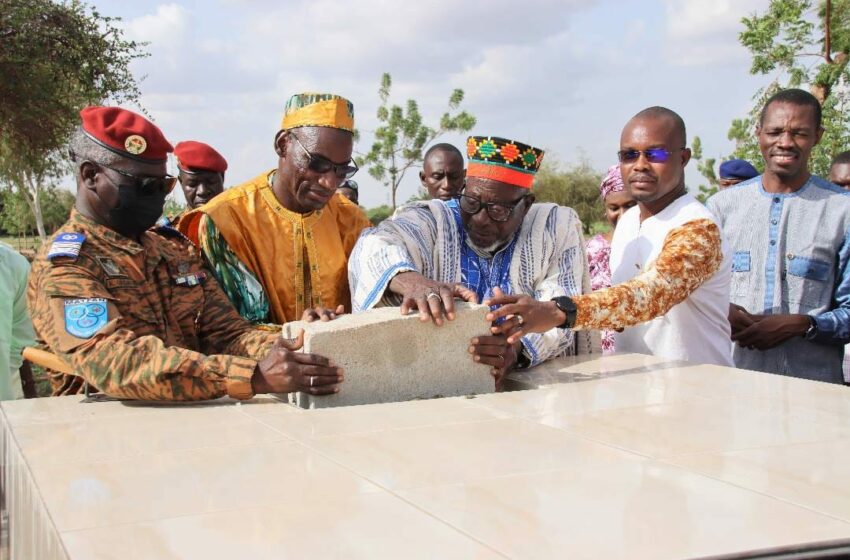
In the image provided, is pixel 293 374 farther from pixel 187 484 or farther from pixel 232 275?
pixel 232 275

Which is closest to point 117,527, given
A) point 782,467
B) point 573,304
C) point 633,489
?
point 633,489

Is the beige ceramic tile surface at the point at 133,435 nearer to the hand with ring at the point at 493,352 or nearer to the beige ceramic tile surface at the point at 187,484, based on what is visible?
the beige ceramic tile surface at the point at 187,484

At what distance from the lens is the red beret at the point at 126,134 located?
121 inches

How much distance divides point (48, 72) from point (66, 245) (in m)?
10.8

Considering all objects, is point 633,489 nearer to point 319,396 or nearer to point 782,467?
point 782,467

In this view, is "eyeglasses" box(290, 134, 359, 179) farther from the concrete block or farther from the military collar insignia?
the military collar insignia

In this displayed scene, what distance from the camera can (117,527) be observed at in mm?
1712

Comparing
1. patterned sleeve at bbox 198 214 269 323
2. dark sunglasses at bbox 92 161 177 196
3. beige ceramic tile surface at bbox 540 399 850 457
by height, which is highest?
dark sunglasses at bbox 92 161 177 196

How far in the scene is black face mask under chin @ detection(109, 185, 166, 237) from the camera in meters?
3.05

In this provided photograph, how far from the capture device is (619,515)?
1.79 metres

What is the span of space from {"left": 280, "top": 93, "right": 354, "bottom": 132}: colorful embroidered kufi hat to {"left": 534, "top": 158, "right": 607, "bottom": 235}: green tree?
35.2 m

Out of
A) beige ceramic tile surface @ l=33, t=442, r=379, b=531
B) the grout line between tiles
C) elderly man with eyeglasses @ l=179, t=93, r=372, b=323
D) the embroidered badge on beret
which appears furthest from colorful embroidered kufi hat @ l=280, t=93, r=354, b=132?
beige ceramic tile surface @ l=33, t=442, r=379, b=531

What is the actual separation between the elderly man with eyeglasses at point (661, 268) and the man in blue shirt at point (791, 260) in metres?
0.59

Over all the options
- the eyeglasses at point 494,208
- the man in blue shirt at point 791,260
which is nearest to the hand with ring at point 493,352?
the eyeglasses at point 494,208
